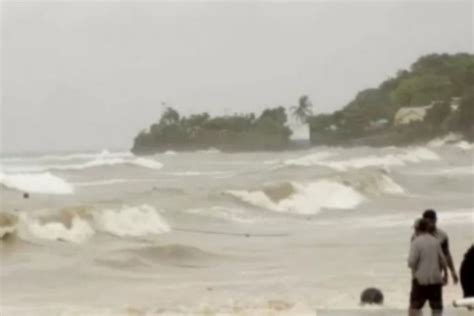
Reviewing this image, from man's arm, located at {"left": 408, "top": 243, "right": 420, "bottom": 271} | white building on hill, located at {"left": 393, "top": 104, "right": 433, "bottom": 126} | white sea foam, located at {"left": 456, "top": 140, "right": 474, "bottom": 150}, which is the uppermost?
white building on hill, located at {"left": 393, "top": 104, "right": 433, "bottom": 126}

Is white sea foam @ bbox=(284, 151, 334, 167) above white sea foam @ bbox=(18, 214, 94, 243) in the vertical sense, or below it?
above

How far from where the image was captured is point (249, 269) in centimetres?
1661

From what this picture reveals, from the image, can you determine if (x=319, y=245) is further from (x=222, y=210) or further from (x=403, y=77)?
(x=403, y=77)

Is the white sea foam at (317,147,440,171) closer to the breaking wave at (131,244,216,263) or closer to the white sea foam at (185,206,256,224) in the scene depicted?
the white sea foam at (185,206,256,224)

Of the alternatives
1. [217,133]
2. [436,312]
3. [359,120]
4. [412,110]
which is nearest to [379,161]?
[436,312]

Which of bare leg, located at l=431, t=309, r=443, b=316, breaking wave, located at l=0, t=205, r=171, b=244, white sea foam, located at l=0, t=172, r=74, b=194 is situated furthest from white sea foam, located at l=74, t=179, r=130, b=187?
bare leg, located at l=431, t=309, r=443, b=316

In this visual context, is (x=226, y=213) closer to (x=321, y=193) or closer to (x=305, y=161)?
(x=321, y=193)

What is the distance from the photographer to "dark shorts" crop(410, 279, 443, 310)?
9.03m

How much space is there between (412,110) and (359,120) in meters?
9.91

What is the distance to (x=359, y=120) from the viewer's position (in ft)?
391

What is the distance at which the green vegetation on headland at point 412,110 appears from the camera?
A: 98750 millimetres

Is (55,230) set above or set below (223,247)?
above

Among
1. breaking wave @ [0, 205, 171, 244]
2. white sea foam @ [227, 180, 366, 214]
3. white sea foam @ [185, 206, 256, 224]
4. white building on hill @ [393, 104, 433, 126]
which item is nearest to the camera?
breaking wave @ [0, 205, 171, 244]

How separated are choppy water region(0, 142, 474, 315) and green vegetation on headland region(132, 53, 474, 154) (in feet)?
222
